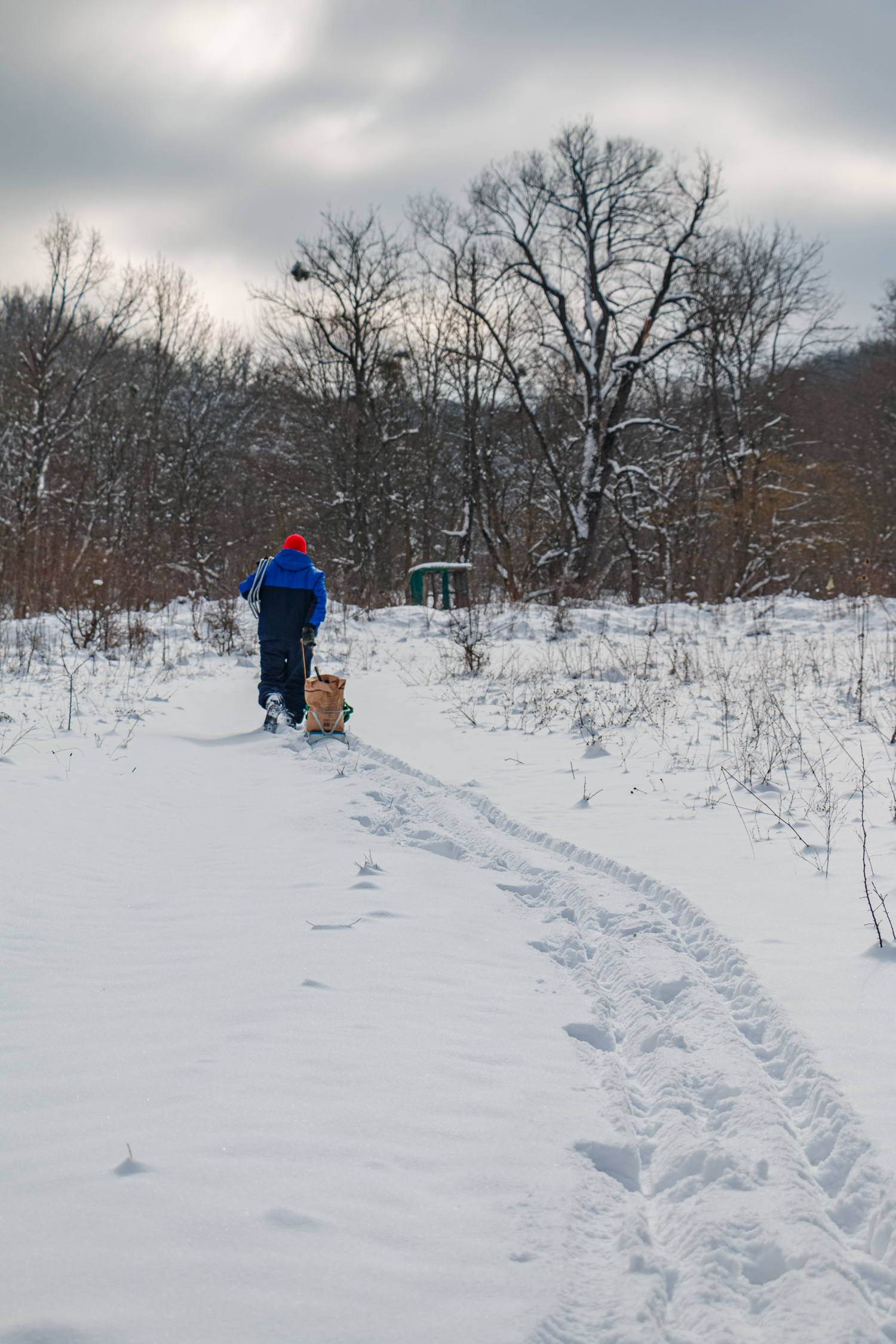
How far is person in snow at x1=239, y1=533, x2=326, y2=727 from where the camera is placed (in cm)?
858

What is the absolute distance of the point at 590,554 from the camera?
69.3 feet

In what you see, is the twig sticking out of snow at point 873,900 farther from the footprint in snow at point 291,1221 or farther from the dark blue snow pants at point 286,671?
the dark blue snow pants at point 286,671

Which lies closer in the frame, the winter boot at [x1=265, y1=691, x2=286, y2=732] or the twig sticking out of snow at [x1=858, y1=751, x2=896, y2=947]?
the twig sticking out of snow at [x1=858, y1=751, x2=896, y2=947]

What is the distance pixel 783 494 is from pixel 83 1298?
78.4ft

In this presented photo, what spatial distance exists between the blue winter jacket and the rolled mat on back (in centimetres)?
83

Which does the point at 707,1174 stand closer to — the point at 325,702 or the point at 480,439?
the point at 325,702

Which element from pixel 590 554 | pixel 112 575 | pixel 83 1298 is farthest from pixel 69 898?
pixel 590 554

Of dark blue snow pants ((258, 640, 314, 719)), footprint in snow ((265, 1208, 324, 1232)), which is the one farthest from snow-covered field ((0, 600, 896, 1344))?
dark blue snow pants ((258, 640, 314, 719))

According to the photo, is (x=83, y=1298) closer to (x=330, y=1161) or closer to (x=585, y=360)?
(x=330, y=1161)

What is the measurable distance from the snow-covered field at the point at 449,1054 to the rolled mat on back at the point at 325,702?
130cm

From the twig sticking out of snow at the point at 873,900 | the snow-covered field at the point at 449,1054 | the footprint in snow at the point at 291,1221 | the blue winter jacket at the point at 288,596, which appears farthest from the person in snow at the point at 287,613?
the footprint in snow at the point at 291,1221

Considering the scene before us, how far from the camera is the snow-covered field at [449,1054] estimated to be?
5.46 ft

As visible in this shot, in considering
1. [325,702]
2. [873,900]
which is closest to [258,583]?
[325,702]

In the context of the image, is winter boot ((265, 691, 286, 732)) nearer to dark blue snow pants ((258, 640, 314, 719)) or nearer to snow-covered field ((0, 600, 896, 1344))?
dark blue snow pants ((258, 640, 314, 719))
